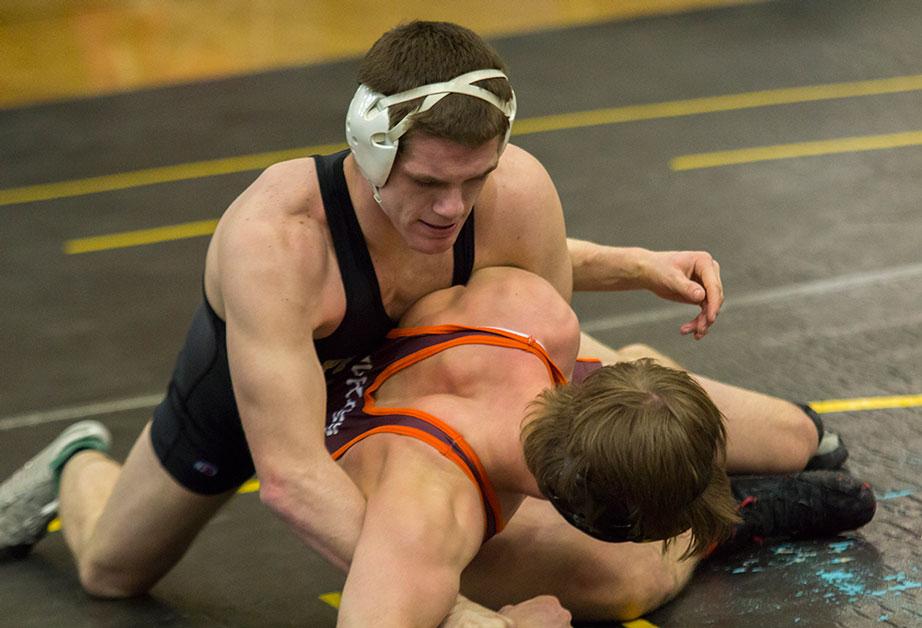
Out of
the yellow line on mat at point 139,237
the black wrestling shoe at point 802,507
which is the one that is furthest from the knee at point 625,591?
the yellow line on mat at point 139,237

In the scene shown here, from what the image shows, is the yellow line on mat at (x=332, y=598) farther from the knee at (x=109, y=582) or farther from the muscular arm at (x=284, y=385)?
the muscular arm at (x=284, y=385)

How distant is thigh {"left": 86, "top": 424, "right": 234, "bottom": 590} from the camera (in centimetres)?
351

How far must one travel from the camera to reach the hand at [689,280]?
320 centimetres

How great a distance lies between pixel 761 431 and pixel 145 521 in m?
1.60

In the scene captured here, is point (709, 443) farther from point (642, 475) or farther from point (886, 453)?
point (886, 453)

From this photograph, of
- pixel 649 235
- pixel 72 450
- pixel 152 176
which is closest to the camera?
pixel 72 450

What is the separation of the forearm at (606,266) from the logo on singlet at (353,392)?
67 cm

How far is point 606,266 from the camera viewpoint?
11.4 feet

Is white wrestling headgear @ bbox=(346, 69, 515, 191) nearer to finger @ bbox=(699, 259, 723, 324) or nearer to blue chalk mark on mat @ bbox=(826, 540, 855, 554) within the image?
finger @ bbox=(699, 259, 723, 324)

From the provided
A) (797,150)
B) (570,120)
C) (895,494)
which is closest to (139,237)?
(570,120)

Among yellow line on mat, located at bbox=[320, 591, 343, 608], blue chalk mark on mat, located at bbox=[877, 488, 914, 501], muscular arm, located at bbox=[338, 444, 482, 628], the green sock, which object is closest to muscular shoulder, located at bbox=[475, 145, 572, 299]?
muscular arm, located at bbox=[338, 444, 482, 628]

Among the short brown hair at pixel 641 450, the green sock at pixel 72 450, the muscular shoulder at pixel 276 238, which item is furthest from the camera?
the green sock at pixel 72 450

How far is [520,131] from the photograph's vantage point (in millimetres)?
7586

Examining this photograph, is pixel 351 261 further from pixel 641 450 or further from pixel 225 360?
pixel 641 450
